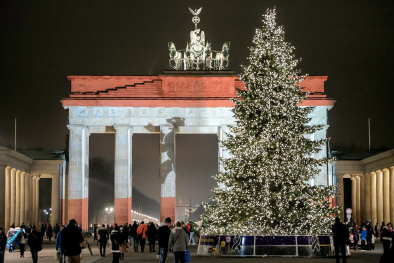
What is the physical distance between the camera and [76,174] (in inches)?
2569

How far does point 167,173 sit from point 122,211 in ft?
20.0

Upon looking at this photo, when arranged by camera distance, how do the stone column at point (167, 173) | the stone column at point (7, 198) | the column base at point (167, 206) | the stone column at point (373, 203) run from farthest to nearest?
1. the stone column at point (373, 203)
2. the stone column at point (167, 173)
3. the column base at point (167, 206)
4. the stone column at point (7, 198)

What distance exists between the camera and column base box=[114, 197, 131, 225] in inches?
2547

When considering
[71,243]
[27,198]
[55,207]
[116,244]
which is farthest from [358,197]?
[71,243]

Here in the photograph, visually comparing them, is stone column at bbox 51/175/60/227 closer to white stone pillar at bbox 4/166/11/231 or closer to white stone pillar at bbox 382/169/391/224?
white stone pillar at bbox 4/166/11/231

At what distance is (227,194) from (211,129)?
38.0 meters

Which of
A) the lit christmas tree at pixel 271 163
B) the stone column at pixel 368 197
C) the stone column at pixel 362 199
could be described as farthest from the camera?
the stone column at pixel 362 199

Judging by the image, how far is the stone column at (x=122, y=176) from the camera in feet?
213

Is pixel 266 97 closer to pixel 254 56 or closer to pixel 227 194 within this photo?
pixel 254 56

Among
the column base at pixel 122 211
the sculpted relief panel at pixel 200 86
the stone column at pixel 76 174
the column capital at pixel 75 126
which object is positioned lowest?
the column base at pixel 122 211

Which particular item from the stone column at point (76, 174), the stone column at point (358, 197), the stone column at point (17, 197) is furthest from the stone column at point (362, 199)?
the stone column at point (17, 197)

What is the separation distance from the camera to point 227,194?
3175 cm

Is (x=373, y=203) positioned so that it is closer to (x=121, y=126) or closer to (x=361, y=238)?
(x=121, y=126)

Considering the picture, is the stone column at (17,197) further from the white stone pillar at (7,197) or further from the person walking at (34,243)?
the person walking at (34,243)
